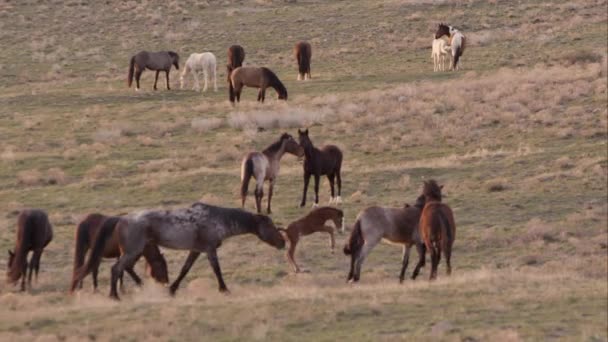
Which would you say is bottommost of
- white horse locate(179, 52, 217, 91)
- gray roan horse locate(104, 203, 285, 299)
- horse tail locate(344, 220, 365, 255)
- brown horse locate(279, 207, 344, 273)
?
brown horse locate(279, 207, 344, 273)

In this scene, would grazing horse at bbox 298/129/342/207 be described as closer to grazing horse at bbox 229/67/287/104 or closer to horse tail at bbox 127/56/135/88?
grazing horse at bbox 229/67/287/104

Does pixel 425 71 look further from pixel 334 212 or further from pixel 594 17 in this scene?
pixel 334 212

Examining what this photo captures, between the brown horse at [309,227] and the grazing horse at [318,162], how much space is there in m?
3.73

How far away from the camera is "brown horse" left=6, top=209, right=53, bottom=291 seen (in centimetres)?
2025

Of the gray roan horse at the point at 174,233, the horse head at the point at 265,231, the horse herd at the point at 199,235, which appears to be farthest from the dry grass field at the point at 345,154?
the horse head at the point at 265,231

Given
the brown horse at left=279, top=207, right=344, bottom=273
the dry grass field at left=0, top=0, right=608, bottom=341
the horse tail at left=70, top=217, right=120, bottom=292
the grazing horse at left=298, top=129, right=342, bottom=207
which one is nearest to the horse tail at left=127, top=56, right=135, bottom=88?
the dry grass field at left=0, top=0, right=608, bottom=341

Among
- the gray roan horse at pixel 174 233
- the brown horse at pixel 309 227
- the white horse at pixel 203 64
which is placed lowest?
the brown horse at pixel 309 227

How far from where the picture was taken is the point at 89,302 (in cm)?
1788

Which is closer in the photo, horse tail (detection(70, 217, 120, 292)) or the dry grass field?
the dry grass field

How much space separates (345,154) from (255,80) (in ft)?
27.2

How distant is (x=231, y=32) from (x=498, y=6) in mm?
13950

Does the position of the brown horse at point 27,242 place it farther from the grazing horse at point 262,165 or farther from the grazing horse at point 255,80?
the grazing horse at point 255,80

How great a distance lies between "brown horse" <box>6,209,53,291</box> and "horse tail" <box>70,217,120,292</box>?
1.49 m

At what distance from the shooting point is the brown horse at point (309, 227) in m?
21.6
